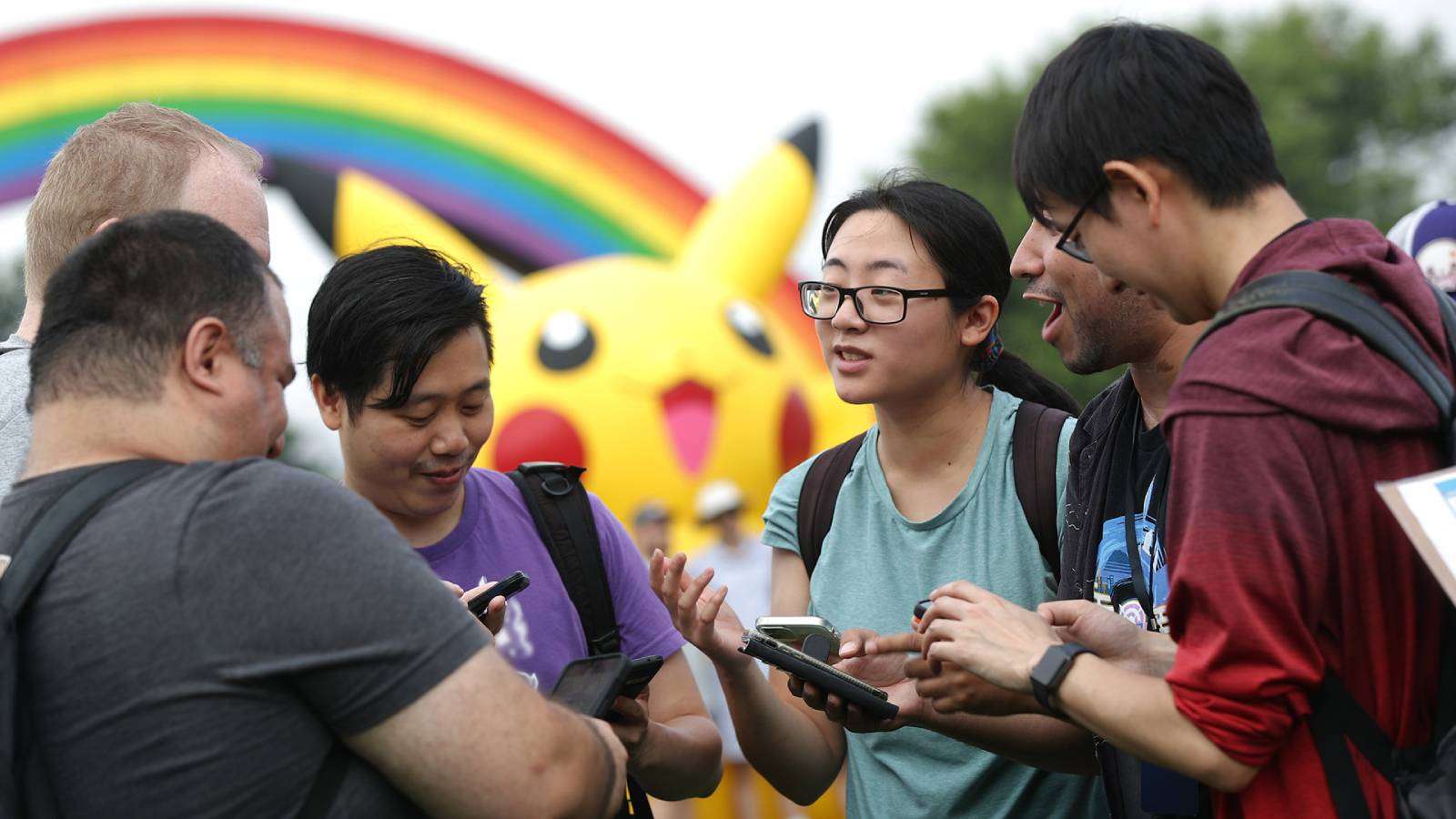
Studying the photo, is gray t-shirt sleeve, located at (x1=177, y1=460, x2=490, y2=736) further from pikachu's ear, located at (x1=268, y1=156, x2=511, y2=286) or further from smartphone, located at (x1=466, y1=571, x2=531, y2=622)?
pikachu's ear, located at (x1=268, y1=156, x2=511, y2=286)

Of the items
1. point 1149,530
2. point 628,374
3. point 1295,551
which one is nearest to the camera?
point 1295,551

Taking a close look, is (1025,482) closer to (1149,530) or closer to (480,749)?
(1149,530)

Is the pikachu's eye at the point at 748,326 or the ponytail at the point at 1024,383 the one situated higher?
the ponytail at the point at 1024,383

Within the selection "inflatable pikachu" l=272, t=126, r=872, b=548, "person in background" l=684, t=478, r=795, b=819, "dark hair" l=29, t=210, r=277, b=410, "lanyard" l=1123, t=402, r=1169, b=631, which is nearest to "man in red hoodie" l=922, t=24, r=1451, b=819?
"lanyard" l=1123, t=402, r=1169, b=631

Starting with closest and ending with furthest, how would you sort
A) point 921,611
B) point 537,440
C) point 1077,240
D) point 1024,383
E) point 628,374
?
point 1077,240, point 921,611, point 1024,383, point 537,440, point 628,374

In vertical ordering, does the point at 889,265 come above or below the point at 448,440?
above

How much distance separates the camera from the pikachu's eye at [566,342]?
7.04 meters

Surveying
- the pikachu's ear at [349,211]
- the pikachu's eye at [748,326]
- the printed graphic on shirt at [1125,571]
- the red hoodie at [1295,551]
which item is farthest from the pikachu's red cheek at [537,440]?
the red hoodie at [1295,551]

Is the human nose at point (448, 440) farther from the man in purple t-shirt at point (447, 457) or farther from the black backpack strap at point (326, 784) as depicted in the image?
the black backpack strap at point (326, 784)

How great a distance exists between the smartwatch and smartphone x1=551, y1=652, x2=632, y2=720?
0.66 meters

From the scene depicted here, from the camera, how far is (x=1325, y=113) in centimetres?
2641

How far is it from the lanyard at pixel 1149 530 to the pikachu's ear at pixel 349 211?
500 centimetres

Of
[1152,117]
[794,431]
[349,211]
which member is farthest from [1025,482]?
[349,211]

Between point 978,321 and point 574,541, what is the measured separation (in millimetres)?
1065
